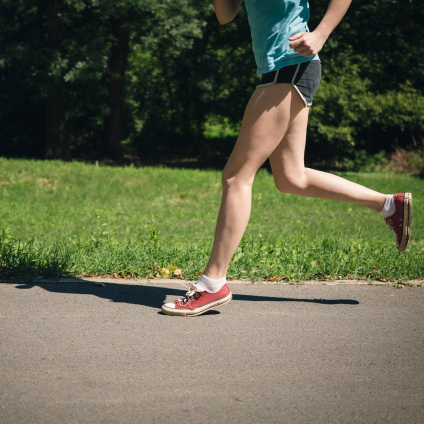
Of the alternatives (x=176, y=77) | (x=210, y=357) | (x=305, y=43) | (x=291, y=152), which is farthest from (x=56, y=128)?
(x=210, y=357)

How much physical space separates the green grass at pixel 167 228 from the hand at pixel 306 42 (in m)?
1.74

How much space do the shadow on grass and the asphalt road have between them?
1cm

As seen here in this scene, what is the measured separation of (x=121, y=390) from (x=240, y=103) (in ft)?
70.9

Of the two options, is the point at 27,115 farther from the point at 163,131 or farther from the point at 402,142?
the point at 402,142

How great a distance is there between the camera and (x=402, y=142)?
2250 cm

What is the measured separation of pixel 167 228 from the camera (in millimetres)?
7945

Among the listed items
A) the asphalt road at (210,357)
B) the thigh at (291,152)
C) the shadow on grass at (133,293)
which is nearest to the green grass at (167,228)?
the shadow on grass at (133,293)

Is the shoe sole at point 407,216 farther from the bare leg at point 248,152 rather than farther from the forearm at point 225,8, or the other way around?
the forearm at point 225,8

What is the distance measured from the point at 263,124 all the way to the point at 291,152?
13.9 inches

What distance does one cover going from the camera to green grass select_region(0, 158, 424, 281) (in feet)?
14.4

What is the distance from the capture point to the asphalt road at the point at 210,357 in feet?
7.13

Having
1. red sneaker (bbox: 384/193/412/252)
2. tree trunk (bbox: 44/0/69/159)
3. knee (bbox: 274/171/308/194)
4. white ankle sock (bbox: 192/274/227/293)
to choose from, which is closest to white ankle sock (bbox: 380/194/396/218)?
red sneaker (bbox: 384/193/412/252)

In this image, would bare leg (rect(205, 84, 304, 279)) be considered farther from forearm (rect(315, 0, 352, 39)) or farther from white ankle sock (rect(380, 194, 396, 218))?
white ankle sock (rect(380, 194, 396, 218))

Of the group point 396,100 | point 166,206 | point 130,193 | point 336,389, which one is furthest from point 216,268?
point 396,100
